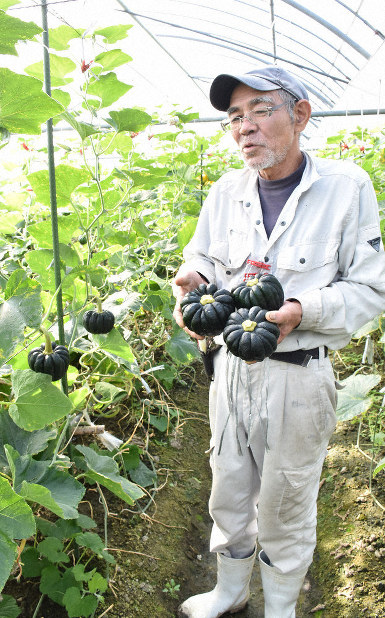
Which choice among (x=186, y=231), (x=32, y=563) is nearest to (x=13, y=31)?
(x=32, y=563)

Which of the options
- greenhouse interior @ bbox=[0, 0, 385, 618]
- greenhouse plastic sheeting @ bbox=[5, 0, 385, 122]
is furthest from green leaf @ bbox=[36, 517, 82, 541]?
greenhouse plastic sheeting @ bbox=[5, 0, 385, 122]

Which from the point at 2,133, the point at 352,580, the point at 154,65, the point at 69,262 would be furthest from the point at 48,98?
the point at 154,65

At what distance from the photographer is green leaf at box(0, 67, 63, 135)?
45.3 inches

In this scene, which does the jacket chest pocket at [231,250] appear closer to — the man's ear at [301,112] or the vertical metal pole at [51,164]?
the man's ear at [301,112]

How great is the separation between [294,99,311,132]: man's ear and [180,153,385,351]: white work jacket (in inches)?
4.3

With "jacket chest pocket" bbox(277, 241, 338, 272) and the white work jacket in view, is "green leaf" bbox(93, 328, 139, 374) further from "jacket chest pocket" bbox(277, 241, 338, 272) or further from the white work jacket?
"jacket chest pocket" bbox(277, 241, 338, 272)

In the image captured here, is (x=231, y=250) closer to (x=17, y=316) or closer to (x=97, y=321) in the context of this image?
(x=97, y=321)

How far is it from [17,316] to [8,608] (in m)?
0.83

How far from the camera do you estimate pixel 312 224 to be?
1.72 m

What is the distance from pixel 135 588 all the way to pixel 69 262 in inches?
47.7

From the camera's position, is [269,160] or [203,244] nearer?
[269,160]

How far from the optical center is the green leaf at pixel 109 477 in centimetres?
152

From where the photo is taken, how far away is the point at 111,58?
174cm

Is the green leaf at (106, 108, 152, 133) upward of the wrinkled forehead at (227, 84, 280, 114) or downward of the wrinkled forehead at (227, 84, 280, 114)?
downward
